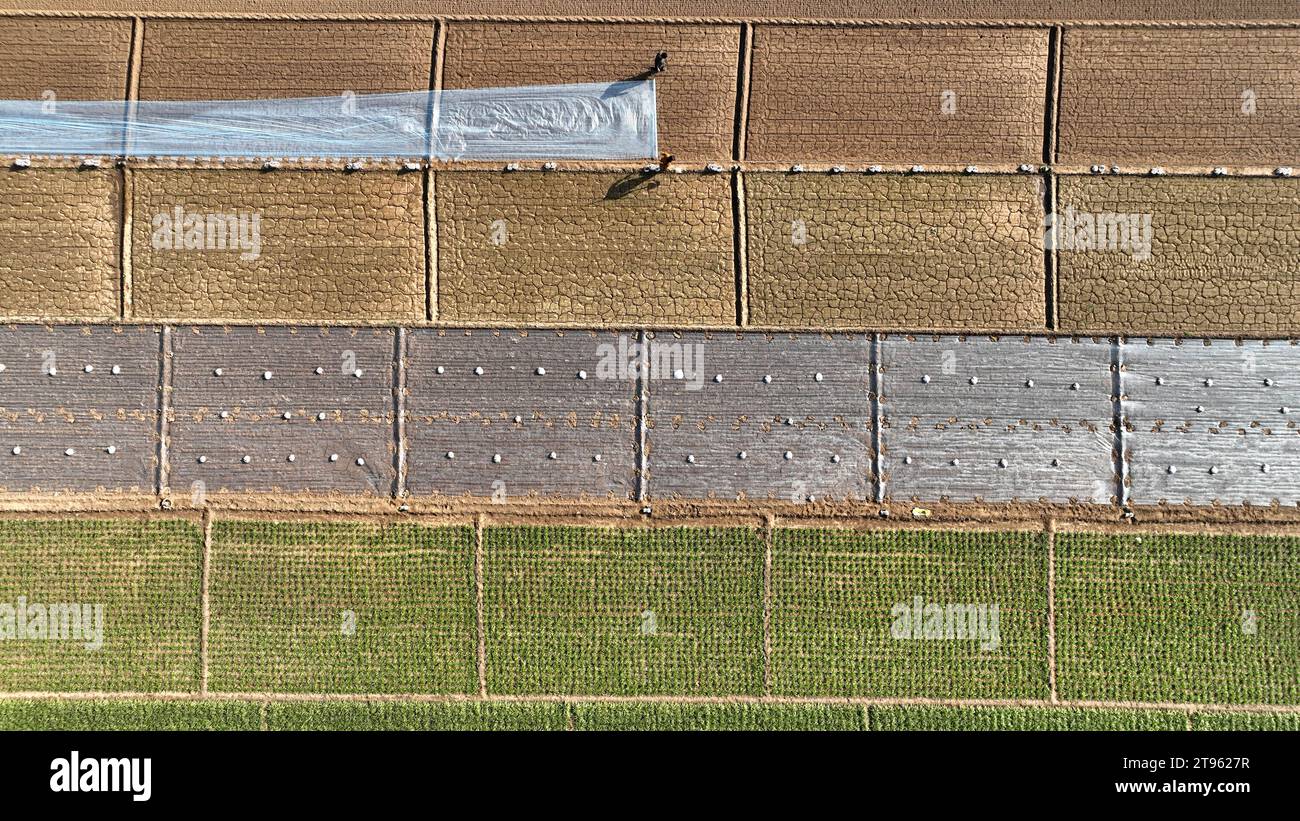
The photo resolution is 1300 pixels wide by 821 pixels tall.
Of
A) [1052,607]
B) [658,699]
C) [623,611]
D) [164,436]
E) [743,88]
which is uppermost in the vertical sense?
[743,88]

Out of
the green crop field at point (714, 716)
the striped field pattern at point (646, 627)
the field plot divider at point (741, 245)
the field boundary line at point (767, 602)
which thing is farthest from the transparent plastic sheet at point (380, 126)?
the green crop field at point (714, 716)

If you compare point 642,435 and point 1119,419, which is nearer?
point 1119,419

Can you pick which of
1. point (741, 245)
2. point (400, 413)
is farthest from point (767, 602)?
point (400, 413)

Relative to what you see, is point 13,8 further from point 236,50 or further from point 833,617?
point 833,617

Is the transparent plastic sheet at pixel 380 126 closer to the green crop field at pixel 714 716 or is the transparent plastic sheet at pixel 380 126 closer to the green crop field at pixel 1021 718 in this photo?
the green crop field at pixel 714 716

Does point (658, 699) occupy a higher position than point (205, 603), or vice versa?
point (205, 603)

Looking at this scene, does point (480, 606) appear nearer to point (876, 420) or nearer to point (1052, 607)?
point (876, 420)

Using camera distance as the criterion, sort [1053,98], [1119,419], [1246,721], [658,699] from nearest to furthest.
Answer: [1246,721] < [658,699] < [1119,419] < [1053,98]
